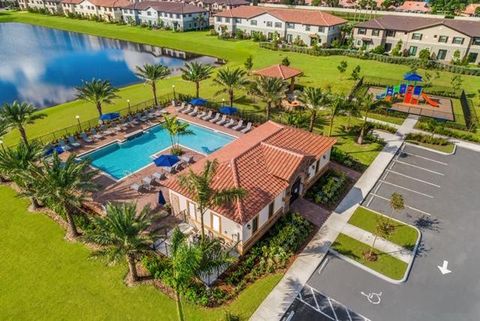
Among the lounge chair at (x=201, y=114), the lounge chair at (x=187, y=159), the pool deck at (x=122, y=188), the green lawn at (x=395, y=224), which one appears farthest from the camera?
the lounge chair at (x=201, y=114)

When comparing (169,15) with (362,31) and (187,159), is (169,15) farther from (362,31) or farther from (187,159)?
(187,159)

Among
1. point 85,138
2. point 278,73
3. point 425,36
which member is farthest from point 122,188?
point 425,36

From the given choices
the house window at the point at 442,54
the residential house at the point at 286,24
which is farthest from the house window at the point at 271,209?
the residential house at the point at 286,24

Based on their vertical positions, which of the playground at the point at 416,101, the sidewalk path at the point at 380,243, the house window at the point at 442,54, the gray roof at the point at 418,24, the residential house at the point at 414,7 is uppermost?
the gray roof at the point at 418,24

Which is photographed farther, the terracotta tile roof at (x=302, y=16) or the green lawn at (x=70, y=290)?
A: the terracotta tile roof at (x=302, y=16)

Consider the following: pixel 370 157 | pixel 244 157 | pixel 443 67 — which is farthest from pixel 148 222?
pixel 443 67

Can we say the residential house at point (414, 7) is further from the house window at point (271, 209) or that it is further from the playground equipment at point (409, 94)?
the house window at point (271, 209)

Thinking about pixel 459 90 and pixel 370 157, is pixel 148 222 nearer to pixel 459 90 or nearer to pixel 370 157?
pixel 370 157
